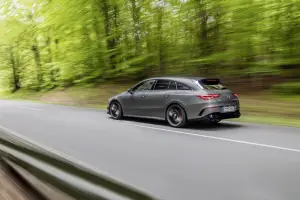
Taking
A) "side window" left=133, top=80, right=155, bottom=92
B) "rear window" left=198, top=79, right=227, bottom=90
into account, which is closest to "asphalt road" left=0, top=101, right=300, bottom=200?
"rear window" left=198, top=79, right=227, bottom=90

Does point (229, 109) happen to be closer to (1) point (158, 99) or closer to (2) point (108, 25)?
(1) point (158, 99)

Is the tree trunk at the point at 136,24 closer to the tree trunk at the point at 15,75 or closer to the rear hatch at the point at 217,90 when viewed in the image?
the rear hatch at the point at 217,90

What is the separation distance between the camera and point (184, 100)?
9.27 metres

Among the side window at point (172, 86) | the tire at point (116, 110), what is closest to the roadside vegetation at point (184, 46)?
the side window at point (172, 86)

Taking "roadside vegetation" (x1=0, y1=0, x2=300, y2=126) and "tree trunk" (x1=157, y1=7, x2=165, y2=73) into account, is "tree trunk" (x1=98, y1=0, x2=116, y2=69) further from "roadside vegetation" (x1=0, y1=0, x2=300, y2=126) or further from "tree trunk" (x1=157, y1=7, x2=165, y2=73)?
"tree trunk" (x1=157, y1=7, x2=165, y2=73)

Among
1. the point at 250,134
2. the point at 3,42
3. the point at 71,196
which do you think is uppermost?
the point at 3,42

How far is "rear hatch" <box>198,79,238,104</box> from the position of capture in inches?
356

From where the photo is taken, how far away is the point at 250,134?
8.01 meters

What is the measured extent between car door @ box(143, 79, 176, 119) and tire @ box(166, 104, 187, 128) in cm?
25

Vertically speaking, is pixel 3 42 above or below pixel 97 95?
above

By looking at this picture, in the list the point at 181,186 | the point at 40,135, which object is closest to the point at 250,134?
the point at 181,186

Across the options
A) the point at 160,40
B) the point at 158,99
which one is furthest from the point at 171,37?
the point at 158,99

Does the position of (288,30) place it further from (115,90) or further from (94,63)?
(94,63)

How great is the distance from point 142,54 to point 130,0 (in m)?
4.25
